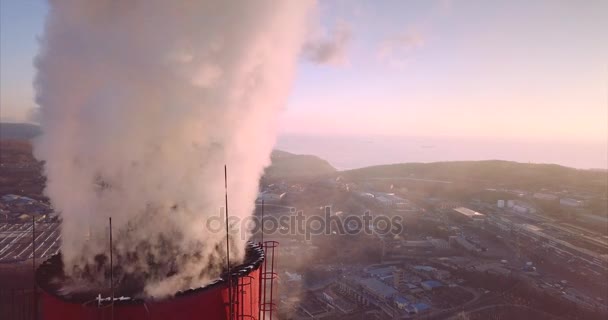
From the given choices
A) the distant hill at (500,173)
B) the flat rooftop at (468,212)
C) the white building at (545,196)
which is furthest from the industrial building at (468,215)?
the distant hill at (500,173)

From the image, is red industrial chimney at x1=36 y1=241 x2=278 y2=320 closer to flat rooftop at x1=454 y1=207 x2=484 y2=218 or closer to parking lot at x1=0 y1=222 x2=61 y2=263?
parking lot at x1=0 y1=222 x2=61 y2=263

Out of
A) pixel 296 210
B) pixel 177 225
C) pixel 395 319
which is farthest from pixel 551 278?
pixel 177 225

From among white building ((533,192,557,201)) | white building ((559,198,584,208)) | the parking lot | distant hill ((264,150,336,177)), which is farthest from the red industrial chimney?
distant hill ((264,150,336,177))

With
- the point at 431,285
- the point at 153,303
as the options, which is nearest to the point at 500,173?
the point at 431,285

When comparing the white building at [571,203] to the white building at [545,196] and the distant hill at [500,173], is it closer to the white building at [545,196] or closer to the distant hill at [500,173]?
the white building at [545,196]

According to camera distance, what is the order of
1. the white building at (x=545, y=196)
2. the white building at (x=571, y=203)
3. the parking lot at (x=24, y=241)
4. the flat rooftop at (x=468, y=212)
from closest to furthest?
the parking lot at (x=24, y=241)
the flat rooftop at (x=468, y=212)
the white building at (x=571, y=203)
the white building at (x=545, y=196)

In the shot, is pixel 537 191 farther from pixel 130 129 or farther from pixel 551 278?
pixel 130 129

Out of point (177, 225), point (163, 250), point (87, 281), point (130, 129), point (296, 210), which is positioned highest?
point (130, 129)

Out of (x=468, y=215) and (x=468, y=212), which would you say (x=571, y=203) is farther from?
(x=468, y=215)
